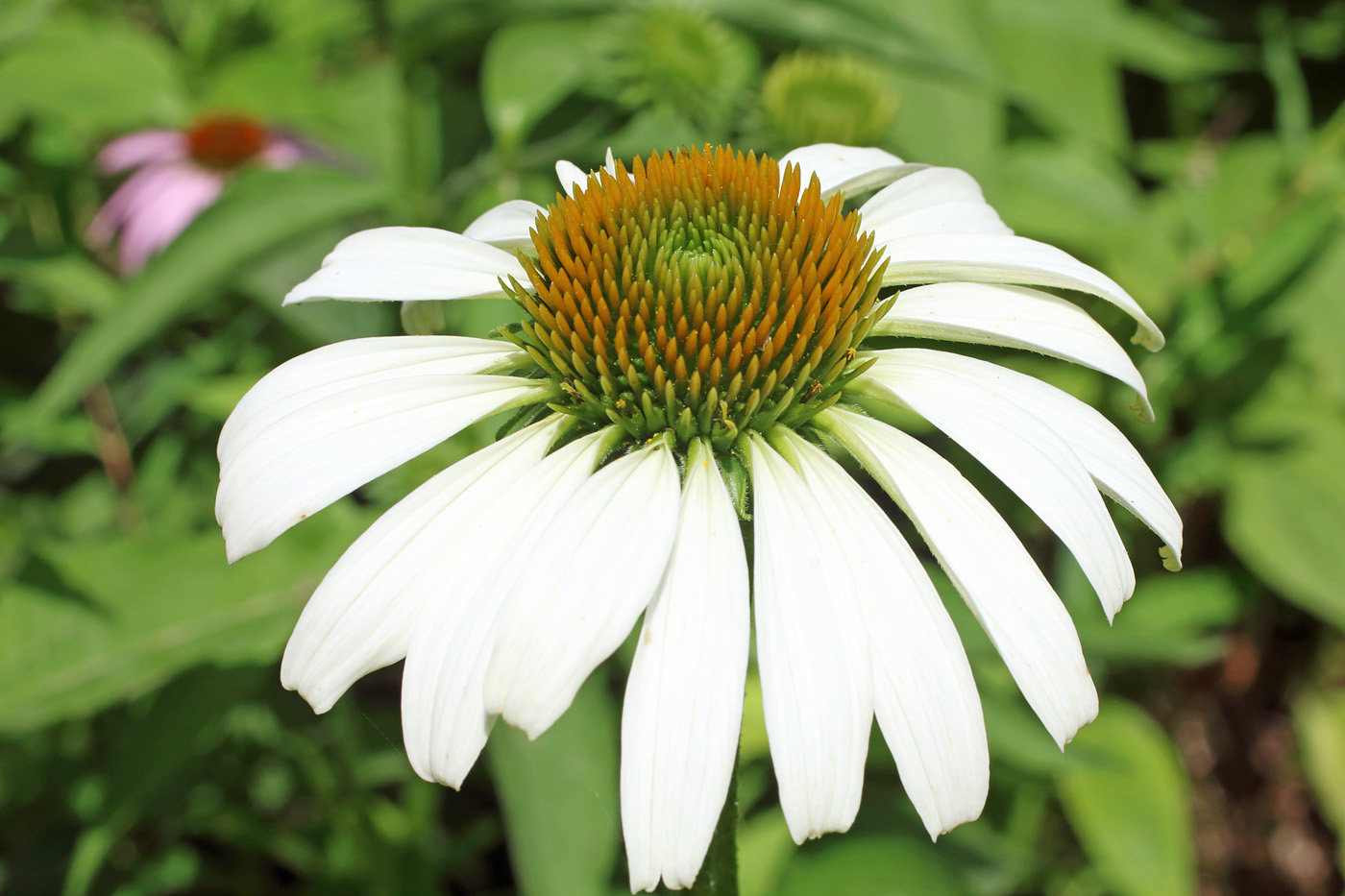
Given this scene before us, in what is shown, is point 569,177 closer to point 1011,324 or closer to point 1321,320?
point 1011,324

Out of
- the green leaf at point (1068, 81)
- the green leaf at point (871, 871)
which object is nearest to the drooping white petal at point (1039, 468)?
the green leaf at point (871, 871)

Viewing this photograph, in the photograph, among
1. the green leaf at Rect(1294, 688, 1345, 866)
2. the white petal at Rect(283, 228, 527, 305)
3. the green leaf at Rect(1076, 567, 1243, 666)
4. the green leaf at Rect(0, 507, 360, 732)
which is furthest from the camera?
the green leaf at Rect(1294, 688, 1345, 866)

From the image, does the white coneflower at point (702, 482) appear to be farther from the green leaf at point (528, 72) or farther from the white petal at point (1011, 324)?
the green leaf at point (528, 72)

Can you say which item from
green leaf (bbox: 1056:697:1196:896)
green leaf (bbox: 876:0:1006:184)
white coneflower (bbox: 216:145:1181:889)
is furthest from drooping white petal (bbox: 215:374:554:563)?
green leaf (bbox: 1056:697:1196:896)

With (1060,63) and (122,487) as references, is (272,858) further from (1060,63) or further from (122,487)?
(1060,63)

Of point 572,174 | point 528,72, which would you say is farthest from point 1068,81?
point 572,174

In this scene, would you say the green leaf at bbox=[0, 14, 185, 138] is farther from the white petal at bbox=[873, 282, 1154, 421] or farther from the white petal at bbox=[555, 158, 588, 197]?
the white petal at bbox=[873, 282, 1154, 421]
